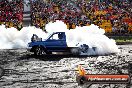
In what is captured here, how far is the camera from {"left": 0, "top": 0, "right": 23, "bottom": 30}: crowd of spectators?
35000 mm

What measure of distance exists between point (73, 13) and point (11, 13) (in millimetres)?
7178

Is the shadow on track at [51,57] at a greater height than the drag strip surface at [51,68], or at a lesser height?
greater

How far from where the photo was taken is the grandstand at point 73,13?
3553 centimetres

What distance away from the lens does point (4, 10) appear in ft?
123

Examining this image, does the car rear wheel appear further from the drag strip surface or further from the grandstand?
the grandstand

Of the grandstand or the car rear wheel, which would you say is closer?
the car rear wheel

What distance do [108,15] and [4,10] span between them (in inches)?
471

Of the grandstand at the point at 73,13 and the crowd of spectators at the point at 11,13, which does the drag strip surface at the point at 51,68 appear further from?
the grandstand at the point at 73,13

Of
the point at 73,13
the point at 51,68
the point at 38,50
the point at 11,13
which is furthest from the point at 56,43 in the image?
the point at 73,13

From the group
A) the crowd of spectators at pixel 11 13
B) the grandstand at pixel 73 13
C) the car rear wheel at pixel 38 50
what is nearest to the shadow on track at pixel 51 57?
the car rear wheel at pixel 38 50

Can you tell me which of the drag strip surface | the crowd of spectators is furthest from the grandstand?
the drag strip surface

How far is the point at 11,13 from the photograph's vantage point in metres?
37.1

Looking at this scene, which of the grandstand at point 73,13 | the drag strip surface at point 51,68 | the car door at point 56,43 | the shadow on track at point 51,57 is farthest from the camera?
the grandstand at point 73,13

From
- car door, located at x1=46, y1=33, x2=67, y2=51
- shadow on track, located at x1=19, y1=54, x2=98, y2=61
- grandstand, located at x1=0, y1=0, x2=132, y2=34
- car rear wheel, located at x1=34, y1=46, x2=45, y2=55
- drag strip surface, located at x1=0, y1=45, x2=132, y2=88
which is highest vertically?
grandstand, located at x1=0, y1=0, x2=132, y2=34
